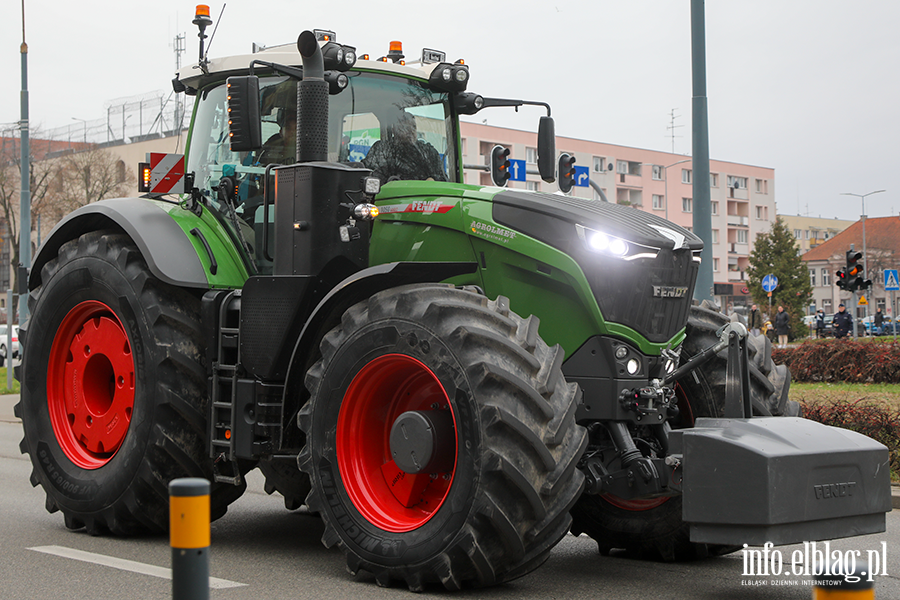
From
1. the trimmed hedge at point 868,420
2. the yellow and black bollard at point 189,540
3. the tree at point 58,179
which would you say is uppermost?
the tree at point 58,179

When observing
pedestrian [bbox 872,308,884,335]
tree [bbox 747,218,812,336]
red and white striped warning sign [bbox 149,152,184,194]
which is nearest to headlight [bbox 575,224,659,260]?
red and white striped warning sign [bbox 149,152,184,194]

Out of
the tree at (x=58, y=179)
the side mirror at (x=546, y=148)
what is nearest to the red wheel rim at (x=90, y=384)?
the side mirror at (x=546, y=148)

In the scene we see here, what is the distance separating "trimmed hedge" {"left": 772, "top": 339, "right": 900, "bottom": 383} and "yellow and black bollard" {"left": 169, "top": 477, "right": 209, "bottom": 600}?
1697 cm

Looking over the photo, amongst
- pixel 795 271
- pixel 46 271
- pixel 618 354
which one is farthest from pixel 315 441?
pixel 795 271

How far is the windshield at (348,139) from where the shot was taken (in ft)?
22.6

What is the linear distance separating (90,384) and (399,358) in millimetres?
3051

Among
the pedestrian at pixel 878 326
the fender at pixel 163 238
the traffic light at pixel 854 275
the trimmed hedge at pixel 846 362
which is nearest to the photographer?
the fender at pixel 163 238

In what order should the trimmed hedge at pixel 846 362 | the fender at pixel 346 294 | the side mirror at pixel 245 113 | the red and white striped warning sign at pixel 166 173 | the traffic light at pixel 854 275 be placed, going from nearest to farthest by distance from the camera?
1. the fender at pixel 346 294
2. the side mirror at pixel 245 113
3. the red and white striped warning sign at pixel 166 173
4. the trimmed hedge at pixel 846 362
5. the traffic light at pixel 854 275

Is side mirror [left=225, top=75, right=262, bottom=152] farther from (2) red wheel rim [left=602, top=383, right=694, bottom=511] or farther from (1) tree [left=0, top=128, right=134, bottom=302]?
(1) tree [left=0, top=128, right=134, bottom=302]

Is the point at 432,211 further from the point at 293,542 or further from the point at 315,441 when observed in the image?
the point at 293,542

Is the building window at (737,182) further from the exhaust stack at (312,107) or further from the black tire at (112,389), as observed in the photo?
the exhaust stack at (312,107)

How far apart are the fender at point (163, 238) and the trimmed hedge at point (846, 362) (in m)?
14.3

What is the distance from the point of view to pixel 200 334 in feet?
22.5

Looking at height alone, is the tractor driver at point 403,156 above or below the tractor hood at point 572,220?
above
